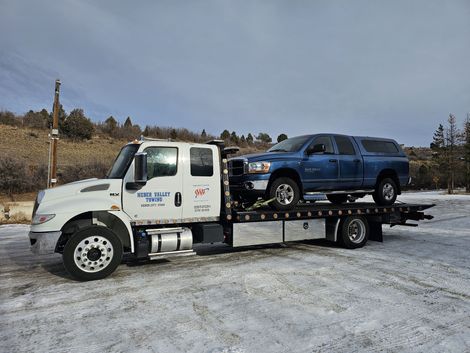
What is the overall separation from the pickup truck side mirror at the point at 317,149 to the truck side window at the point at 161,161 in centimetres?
328

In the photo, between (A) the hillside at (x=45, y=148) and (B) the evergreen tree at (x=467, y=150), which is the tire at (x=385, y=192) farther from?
(B) the evergreen tree at (x=467, y=150)

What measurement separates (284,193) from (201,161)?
2.13 meters

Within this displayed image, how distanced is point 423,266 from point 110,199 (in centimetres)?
606

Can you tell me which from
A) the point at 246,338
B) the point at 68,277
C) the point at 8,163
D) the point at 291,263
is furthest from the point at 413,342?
the point at 8,163

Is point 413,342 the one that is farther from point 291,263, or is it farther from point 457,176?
point 457,176

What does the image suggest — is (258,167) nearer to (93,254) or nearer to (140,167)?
(140,167)

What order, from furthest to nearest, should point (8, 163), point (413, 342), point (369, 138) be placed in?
point (8, 163), point (369, 138), point (413, 342)

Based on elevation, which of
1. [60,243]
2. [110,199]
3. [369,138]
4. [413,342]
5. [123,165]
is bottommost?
[413,342]

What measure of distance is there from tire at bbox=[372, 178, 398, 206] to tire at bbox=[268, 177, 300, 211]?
9.05 feet

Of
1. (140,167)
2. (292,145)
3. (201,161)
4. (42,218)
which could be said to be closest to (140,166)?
(140,167)

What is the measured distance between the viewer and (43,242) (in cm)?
530

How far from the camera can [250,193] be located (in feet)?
24.0

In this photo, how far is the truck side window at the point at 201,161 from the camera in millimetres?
6488

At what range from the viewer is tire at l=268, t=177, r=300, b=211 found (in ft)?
24.1
